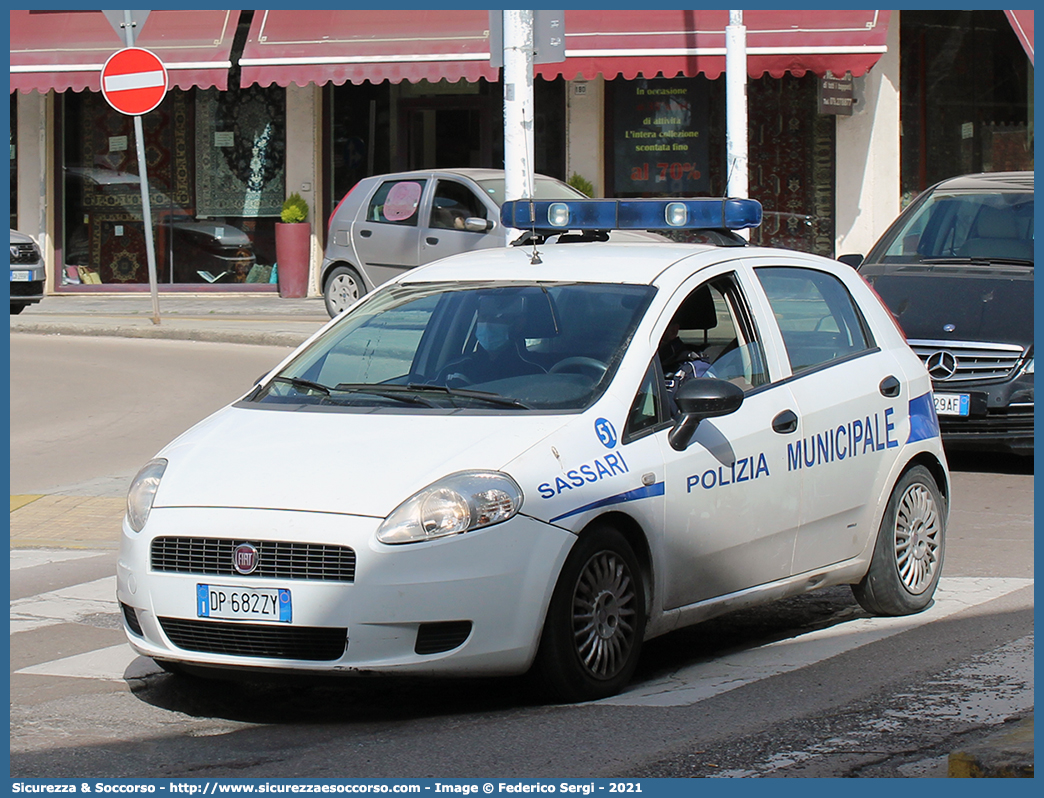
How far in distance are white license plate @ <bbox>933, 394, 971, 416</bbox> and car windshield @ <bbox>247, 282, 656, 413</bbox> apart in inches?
187

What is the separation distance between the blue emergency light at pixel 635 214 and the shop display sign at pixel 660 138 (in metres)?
17.1

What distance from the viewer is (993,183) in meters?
12.2

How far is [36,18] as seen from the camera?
24.0 m

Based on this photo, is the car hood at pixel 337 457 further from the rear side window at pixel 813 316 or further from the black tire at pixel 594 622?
the rear side window at pixel 813 316

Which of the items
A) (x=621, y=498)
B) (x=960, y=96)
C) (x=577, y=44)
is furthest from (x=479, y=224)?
(x=621, y=498)

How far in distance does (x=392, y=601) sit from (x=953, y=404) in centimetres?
615

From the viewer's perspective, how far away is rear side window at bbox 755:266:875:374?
6.49 m

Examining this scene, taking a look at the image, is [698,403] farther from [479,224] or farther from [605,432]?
[479,224]

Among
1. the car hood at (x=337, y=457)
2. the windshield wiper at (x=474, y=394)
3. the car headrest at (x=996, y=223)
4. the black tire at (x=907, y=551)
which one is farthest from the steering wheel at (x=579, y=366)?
the car headrest at (x=996, y=223)

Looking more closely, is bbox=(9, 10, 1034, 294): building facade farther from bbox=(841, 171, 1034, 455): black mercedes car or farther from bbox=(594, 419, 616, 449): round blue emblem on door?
bbox=(594, 419, 616, 449): round blue emblem on door

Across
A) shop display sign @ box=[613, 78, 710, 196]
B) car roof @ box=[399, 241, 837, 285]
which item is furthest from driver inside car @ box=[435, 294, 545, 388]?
shop display sign @ box=[613, 78, 710, 196]

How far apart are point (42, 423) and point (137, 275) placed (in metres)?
12.5

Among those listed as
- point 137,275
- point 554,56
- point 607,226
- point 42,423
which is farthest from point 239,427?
point 137,275

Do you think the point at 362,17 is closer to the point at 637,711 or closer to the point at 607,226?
the point at 607,226
